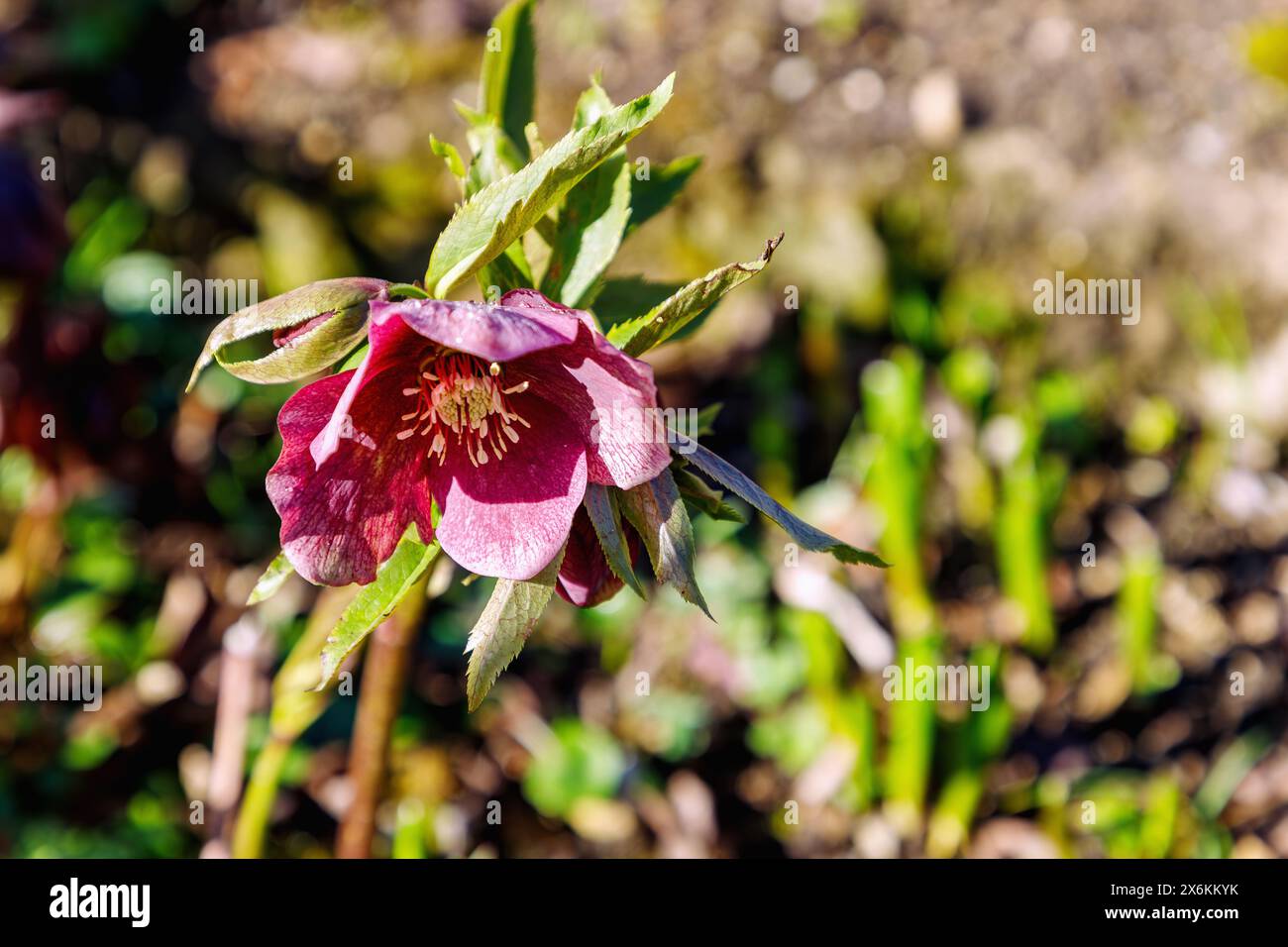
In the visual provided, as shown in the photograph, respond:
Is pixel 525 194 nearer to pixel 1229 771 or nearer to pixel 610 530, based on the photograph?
pixel 610 530

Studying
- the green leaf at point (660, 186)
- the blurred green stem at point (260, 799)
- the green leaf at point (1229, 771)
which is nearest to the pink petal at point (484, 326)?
the green leaf at point (660, 186)

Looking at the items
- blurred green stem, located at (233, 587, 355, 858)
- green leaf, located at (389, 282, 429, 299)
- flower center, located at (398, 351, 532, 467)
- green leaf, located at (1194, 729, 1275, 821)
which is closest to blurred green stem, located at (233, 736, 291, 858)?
blurred green stem, located at (233, 587, 355, 858)

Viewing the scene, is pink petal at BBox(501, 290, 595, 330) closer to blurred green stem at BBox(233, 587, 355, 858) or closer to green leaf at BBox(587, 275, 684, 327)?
green leaf at BBox(587, 275, 684, 327)

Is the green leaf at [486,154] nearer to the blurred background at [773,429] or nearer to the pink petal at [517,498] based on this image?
the pink petal at [517,498]

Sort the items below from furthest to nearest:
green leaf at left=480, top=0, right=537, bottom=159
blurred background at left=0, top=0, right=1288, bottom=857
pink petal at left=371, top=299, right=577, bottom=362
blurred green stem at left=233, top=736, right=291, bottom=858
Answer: blurred background at left=0, top=0, right=1288, bottom=857 → blurred green stem at left=233, top=736, right=291, bottom=858 → green leaf at left=480, top=0, right=537, bottom=159 → pink petal at left=371, top=299, right=577, bottom=362

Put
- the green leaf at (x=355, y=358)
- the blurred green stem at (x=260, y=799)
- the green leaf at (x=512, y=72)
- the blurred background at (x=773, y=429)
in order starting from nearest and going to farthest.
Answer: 1. the green leaf at (x=355, y=358)
2. the green leaf at (x=512, y=72)
3. the blurred green stem at (x=260, y=799)
4. the blurred background at (x=773, y=429)

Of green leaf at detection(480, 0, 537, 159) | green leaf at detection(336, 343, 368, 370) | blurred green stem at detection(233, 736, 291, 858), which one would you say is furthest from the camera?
blurred green stem at detection(233, 736, 291, 858)
